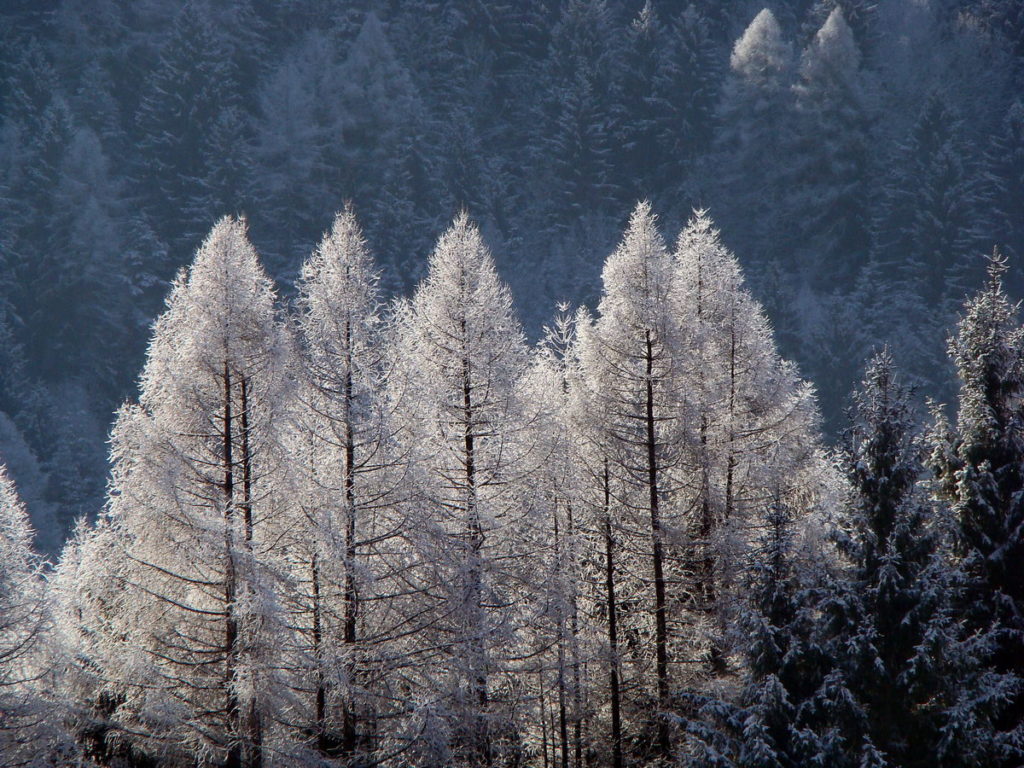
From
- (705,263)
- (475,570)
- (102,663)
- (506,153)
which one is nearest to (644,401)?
(705,263)

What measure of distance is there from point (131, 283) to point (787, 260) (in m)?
→ 65.8

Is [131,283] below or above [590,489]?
above

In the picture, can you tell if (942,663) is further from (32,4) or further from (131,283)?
(32,4)

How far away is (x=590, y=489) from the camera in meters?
16.7

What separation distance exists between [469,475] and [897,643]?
656 centimetres

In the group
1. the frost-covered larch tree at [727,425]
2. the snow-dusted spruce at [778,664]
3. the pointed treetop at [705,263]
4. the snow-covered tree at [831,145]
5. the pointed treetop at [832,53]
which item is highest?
the pointed treetop at [832,53]

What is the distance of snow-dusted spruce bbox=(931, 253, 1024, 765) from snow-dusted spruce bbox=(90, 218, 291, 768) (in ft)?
33.6

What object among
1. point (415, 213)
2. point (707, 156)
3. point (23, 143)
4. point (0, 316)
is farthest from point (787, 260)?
point (23, 143)

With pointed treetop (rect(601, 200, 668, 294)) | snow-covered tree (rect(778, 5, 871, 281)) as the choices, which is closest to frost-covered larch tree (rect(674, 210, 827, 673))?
pointed treetop (rect(601, 200, 668, 294))

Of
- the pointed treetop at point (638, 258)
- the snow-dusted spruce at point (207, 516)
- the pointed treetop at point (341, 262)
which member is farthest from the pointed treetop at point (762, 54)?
the snow-dusted spruce at point (207, 516)

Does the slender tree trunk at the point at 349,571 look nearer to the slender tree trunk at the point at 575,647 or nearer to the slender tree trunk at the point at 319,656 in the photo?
the slender tree trunk at the point at 319,656

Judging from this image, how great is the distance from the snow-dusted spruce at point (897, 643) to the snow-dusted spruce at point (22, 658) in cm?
1006

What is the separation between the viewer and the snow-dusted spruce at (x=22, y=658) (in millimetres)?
12023

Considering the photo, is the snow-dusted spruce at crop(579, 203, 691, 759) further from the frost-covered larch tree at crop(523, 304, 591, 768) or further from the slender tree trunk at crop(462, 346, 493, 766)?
the slender tree trunk at crop(462, 346, 493, 766)
